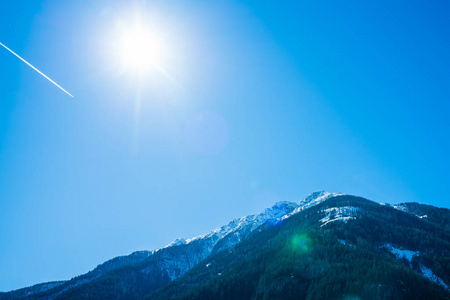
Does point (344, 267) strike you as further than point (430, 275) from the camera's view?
No

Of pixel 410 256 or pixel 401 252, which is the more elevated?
pixel 401 252

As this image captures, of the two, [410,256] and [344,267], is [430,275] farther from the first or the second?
[344,267]

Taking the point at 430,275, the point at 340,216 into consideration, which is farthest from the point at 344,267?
the point at 340,216

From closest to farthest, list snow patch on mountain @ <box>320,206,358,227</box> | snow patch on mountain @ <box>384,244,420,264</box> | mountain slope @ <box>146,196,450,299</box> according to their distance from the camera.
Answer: mountain slope @ <box>146,196,450,299</box>, snow patch on mountain @ <box>384,244,420,264</box>, snow patch on mountain @ <box>320,206,358,227</box>

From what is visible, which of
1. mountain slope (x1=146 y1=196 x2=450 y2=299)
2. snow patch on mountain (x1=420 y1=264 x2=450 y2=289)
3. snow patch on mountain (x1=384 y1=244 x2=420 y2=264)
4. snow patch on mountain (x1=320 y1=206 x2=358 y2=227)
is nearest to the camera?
mountain slope (x1=146 y1=196 x2=450 y2=299)

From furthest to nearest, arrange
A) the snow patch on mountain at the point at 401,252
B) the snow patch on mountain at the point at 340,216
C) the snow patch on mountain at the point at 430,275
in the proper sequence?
the snow patch on mountain at the point at 340,216
the snow patch on mountain at the point at 401,252
the snow patch on mountain at the point at 430,275

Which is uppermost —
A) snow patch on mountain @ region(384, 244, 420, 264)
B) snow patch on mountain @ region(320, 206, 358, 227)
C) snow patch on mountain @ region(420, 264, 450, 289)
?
snow patch on mountain @ region(320, 206, 358, 227)

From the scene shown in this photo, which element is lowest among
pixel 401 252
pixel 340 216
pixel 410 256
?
pixel 410 256

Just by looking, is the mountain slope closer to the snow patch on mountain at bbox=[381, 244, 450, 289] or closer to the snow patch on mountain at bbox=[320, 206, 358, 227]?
the snow patch on mountain at bbox=[320, 206, 358, 227]

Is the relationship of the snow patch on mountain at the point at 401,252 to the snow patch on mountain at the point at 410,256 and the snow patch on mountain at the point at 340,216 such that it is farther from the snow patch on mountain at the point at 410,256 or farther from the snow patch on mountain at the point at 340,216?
the snow patch on mountain at the point at 340,216

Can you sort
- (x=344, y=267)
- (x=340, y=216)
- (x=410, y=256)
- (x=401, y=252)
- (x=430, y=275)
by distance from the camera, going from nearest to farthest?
(x=344, y=267), (x=430, y=275), (x=410, y=256), (x=401, y=252), (x=340, y=216)

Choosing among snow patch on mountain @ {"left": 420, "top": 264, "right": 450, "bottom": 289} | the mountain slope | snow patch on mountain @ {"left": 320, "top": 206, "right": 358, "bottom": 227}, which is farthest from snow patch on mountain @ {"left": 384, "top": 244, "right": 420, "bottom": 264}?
snow patch on mountain @ {"left": 320, "top": 206, "right": 358, "bottom": 227}

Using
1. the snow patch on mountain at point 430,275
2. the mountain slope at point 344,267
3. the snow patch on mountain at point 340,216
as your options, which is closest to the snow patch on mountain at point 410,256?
the snow patch on mountain at point 430,275

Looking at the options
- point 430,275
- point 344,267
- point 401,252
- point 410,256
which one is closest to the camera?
point 344,267
